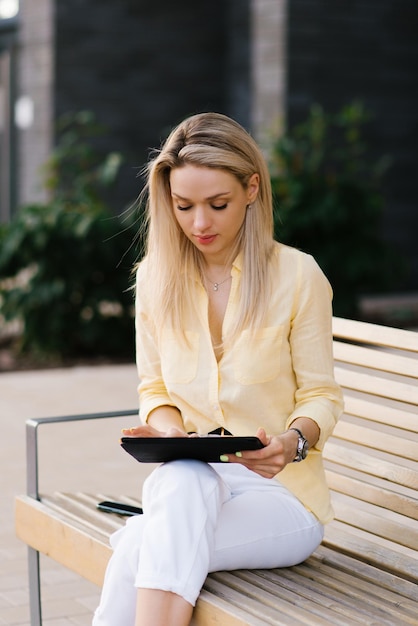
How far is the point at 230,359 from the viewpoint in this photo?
3039mm

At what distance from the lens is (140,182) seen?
13.5 meters

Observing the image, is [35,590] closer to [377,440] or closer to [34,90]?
[377,440]

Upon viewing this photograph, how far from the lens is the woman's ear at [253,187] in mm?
3018

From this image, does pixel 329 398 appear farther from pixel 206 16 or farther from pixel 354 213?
pixel 206 16

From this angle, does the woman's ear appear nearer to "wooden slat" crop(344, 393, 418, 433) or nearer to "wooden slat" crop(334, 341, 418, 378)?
"wooden slat" crop(334, 341, 418, 378)

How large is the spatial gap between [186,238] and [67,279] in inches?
255

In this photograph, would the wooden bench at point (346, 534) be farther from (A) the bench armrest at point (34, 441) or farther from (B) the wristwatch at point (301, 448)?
(B) the wristwatch at point (301, 448)

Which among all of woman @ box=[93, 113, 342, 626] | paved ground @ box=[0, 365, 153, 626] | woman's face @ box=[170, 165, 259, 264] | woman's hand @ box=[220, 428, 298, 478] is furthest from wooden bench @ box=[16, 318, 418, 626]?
woman's face @ box=[170, 165, 259, 264]

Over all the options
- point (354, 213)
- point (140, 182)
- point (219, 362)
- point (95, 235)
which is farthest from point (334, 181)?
point (219, 362)

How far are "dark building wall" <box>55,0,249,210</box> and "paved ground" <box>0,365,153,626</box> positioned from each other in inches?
190

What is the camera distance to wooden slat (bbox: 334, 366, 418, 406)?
10.7 feet

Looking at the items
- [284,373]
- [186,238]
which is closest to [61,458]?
[186,238]

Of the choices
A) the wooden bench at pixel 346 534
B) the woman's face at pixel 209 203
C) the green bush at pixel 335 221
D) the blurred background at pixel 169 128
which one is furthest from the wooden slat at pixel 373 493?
the green bush at pixel 335 221

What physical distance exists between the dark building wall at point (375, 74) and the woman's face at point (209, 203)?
8994mm
